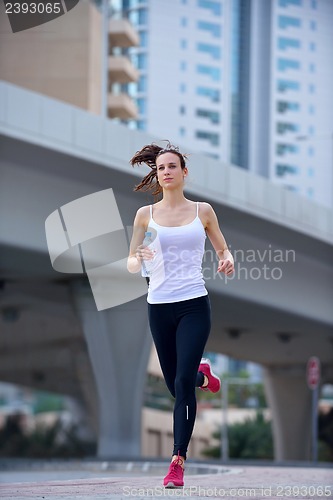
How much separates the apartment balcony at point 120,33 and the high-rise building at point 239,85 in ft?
211

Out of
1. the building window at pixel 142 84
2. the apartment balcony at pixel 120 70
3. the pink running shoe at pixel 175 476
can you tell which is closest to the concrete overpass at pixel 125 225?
the pink running shoe at pixel 175 476

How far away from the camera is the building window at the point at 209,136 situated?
141875 mm

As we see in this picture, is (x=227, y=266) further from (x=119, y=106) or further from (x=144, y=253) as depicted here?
(x=119, y=106)

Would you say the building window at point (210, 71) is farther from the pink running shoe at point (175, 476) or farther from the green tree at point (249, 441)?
the pink running shoe at point (175, 476)

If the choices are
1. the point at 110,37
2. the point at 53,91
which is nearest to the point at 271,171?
the point at 110,37

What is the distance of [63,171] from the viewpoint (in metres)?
23.0

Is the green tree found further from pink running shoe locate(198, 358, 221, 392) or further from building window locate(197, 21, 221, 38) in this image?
building window locate(197, 21, 221, 38)

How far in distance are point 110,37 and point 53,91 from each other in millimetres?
13905

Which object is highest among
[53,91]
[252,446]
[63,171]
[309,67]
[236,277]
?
[309,67]

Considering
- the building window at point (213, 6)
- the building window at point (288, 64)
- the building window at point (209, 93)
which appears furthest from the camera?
the building window at point (213, 6)

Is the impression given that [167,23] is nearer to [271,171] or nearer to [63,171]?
[271,171]

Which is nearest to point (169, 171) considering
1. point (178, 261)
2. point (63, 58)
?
point (178, 261)

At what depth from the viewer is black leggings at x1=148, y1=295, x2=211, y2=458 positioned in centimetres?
727

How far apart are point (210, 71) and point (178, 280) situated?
140637 millimetres
